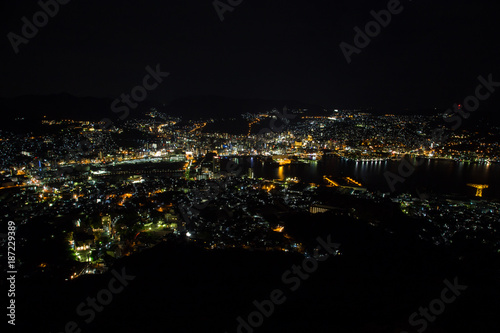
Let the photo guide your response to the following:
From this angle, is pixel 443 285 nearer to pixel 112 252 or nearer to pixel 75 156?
pixel 112 252

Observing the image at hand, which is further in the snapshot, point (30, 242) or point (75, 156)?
point (75, 156)

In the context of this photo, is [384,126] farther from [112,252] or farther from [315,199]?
[112,252]

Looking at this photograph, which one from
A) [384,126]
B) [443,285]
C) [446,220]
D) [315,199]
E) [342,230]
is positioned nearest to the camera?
[443,285]

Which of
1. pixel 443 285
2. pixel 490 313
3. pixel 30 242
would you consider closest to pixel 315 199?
pixel 443 285

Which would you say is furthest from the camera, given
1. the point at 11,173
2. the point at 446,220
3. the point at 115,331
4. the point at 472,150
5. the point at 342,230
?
the point at 472,150

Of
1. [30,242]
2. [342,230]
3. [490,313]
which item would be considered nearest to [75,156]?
[30,242]

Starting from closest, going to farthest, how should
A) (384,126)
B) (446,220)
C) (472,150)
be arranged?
(446,220), (472,150), (384,126)

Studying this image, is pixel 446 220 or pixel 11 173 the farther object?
pixel 11 173

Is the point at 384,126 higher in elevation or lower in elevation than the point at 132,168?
higher

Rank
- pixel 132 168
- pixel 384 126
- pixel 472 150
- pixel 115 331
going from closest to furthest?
pixel 115 331 < pixel 132 168 < pixel 472 150 < pixel 384 126
